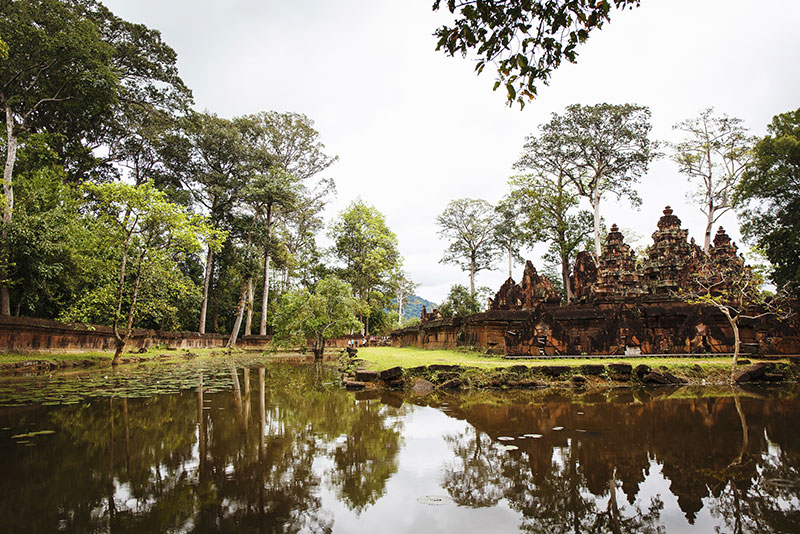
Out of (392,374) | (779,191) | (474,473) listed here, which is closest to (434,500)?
(474,473)

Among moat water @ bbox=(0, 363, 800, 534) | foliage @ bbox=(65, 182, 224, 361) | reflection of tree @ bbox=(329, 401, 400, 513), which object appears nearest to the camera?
moat water @ bbox=(0, 363, 800, 534)

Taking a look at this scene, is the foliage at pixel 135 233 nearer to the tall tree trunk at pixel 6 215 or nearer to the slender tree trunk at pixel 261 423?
the tall tree trunk at pixel 6 215

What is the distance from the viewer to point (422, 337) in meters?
18.3

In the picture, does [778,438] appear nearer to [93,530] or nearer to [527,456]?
[527,456]

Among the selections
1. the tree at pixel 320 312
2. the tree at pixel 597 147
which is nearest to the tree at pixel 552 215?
the tree at pixel 597 147

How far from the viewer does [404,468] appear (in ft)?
9.92

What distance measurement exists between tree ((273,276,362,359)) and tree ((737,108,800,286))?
19891 millimetres

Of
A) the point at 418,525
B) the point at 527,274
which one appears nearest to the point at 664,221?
the point at 527,274

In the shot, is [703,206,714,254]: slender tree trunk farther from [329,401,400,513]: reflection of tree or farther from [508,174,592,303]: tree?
[329,401,400,513]: reflection of tree

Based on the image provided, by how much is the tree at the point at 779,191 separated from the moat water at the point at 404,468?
20.4 m

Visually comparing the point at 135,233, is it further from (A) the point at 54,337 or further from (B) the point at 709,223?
(B) the point at 709,223

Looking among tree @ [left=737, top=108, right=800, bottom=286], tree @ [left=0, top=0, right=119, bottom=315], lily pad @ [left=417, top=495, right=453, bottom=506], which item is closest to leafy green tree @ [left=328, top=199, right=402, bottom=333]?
tree @ [left=0, top=0, right=119, bottom=315]

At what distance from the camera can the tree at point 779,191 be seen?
19.6m

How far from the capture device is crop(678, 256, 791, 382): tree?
8.97m
